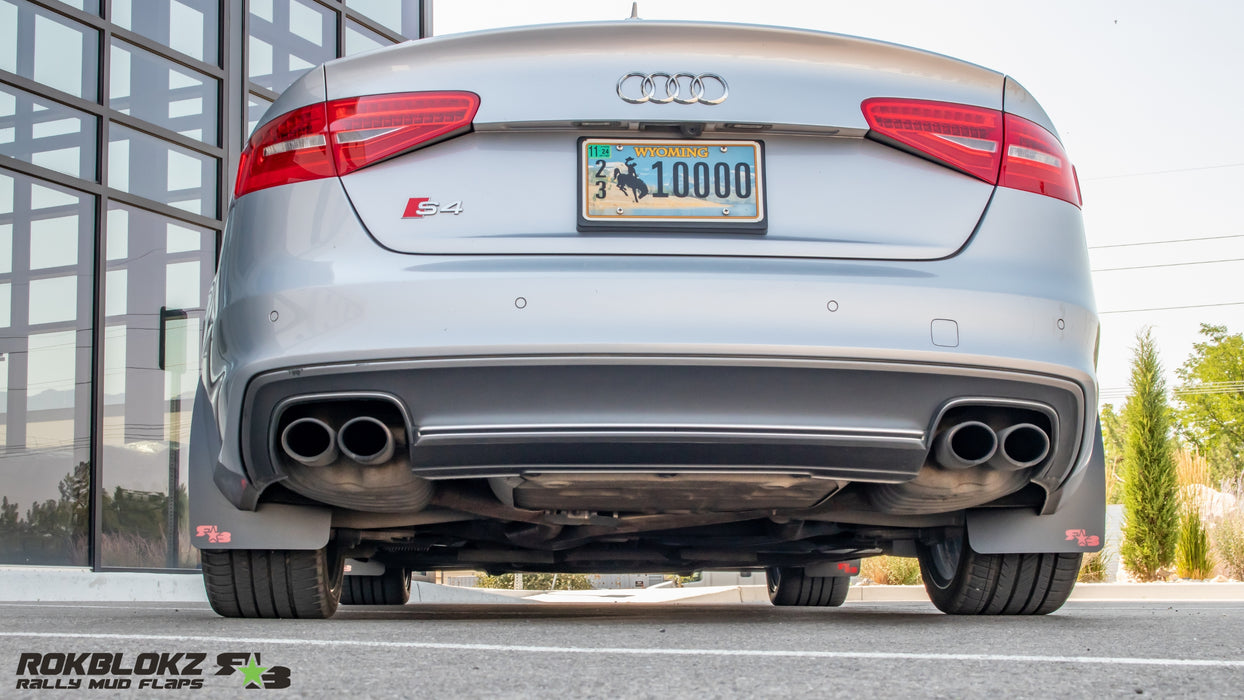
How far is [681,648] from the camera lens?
2348 mm

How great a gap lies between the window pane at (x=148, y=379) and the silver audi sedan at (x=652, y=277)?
793 centimetres

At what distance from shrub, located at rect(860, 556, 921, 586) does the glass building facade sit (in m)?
7.57

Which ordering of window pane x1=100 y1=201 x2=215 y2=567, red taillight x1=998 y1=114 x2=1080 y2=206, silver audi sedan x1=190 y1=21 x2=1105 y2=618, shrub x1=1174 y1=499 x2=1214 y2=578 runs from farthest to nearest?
shrub x1=1174 y1=499 x2=1214 y2=578 → window pane x1=100 y1=201 x2=215 y2=567 → red taillight x1=998 y1=114 x2=1080 y2=206 → silver audi sedan x1=190 y1=21 x2=1105 y2=618

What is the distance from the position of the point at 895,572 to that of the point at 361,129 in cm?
1239

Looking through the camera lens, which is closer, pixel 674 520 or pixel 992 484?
pixel 992 484

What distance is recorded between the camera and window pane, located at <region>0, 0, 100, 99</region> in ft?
32.2

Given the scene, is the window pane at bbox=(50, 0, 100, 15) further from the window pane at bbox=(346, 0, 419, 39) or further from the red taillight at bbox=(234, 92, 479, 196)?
the red taillight at bbox=(234, 92, 479, 196)

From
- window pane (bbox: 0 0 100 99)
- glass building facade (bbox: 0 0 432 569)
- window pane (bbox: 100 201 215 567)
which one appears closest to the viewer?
glass building facade (bbox: 0 0 432 569)

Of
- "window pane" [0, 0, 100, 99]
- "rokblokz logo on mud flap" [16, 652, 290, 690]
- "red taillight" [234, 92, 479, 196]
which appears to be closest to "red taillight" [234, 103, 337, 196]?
"red taillight" [234, 92, 479, 196]

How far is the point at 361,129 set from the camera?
2.81 m

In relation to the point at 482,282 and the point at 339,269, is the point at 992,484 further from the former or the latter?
the point at 339,269

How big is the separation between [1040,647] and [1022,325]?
2.32ft

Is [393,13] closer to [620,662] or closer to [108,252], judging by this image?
[108,252]

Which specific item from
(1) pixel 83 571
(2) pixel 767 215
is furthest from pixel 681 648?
(1) pixel 83 571
